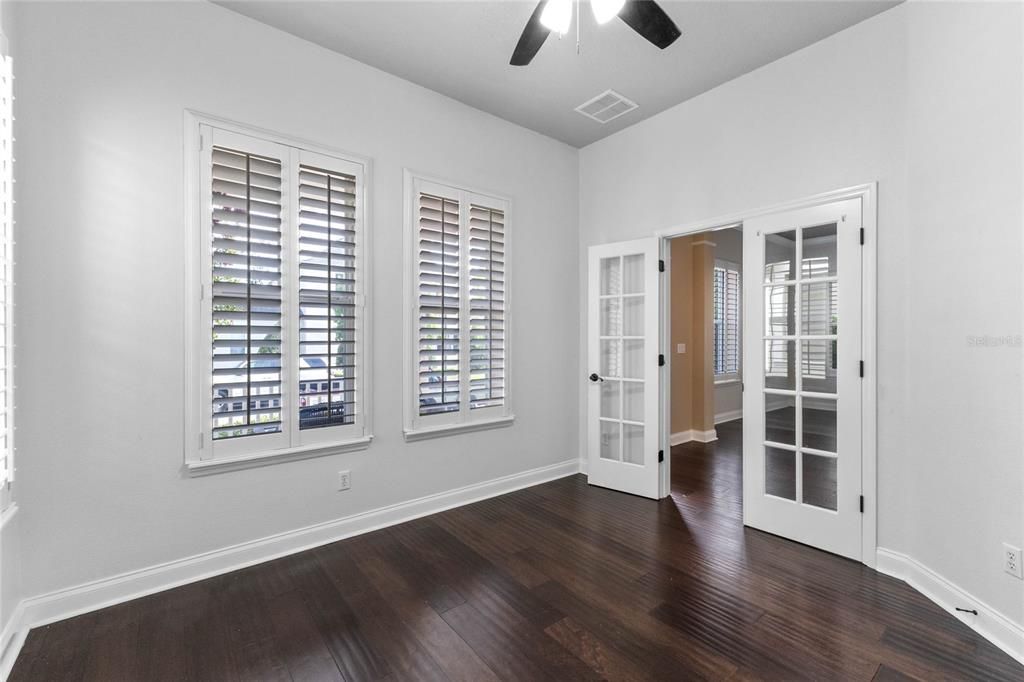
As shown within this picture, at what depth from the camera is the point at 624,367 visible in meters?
3.97

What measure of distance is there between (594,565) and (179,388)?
98.4 inches

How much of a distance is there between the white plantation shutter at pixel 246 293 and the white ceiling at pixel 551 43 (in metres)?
0.94

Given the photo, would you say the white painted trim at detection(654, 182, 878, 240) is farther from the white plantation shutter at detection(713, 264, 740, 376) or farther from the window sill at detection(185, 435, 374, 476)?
the white plantation shutter at detection(713, 264, 740, 376)

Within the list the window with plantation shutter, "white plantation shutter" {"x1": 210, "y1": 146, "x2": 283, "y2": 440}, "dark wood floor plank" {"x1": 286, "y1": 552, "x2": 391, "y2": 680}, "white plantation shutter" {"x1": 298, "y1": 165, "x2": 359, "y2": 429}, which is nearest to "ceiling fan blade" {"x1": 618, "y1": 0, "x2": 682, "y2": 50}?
"white plantation shutter" {"x1": 298, "y1": 165, "x2": 359, "y2": 429}

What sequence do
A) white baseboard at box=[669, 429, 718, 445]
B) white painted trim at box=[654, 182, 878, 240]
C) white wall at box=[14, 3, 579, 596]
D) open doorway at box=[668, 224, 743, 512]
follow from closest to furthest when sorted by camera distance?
1. white wall at box=[14, 3, 579, 596]
2. white painted trim at box=[654, 182, 878, 240]
3. open doorway at box=[668, 224, 743, 512]
4. white baseboard at box=[669, 429, 718, 445]

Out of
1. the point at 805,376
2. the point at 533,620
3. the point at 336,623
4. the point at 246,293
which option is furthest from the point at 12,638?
the point at 805,376

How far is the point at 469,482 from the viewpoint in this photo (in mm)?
3670

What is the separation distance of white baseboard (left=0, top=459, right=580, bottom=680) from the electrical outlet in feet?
9.64

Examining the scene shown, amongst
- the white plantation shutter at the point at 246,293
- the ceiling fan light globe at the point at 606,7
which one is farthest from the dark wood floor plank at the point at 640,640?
the ceiling fan light globe at the point at 606,7

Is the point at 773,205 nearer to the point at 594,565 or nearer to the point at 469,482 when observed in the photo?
the point at 594,565

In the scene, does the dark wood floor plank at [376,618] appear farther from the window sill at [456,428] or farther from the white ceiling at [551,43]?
the white ceiling at [551,43]

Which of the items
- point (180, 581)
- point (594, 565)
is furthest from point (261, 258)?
point (594, 565)

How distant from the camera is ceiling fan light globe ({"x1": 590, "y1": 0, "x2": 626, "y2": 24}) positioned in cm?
185

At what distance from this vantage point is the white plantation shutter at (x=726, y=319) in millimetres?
6543
